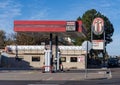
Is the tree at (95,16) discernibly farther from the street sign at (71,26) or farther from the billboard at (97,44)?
the street sign at (71,26)

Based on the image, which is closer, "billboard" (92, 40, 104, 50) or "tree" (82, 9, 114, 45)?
"billboard" (92, 40, 104, 50)

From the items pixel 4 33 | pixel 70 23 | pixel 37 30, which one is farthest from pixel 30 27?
pixel 4 33

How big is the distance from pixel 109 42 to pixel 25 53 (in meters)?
28.8

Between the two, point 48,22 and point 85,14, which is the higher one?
point 85,14

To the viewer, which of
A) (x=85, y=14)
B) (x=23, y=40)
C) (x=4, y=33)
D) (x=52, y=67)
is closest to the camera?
(x=52, y=67)

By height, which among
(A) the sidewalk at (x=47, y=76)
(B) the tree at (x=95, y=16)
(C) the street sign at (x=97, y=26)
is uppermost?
(B) the tree at (x=95, y=16)

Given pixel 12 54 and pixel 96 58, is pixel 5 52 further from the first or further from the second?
pixel 96 58

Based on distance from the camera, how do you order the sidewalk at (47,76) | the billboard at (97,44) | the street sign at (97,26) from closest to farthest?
1. the sidewalk at (47,76)
2. the billboard at (97,44)
3. the street sign at (97,26)

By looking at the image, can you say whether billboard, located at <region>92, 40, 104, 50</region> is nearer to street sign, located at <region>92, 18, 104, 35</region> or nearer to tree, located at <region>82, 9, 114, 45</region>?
street sign, located at <region>92, 18, 104, 35</region>

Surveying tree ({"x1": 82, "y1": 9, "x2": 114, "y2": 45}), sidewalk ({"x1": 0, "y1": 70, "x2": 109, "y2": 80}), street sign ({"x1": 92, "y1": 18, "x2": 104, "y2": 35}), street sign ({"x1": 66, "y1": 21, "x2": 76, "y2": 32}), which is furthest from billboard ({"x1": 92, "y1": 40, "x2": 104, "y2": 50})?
tree ({"x1": 82, "y1": 9, "x2": 114, "y2": 45})

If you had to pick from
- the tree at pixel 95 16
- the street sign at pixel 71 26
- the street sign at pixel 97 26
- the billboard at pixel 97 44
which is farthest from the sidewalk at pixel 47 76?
the tree at pixel 95 16

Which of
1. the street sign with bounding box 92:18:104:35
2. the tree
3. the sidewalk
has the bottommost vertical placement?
the sidewalk

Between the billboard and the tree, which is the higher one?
the tree

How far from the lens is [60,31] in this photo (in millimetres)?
48469
